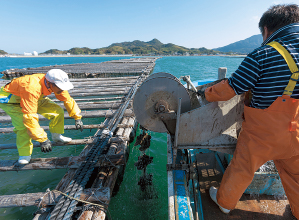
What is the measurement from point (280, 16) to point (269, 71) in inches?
24.8

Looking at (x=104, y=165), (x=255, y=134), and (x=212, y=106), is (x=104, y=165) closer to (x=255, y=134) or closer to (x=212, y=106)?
(x=212, y=106)

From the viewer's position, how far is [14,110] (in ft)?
10.6

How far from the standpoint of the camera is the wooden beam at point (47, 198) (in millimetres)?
2549

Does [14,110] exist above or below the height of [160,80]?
below

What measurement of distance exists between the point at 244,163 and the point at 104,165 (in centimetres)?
250

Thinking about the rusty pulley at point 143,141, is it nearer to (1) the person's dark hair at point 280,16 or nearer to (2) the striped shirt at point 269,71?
(2) the striped shirt at point 269,71

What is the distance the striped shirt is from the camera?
156 centimetres

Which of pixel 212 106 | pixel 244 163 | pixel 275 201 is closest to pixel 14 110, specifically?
pixel 212 106

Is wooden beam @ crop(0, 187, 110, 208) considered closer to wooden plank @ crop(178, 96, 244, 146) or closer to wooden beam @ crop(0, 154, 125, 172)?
wooden beam @ crop(0, 154, 125, 172)

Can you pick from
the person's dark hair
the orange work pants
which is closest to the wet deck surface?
the orange work pants

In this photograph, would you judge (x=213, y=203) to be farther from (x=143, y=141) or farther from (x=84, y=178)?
(x=84, y=178)

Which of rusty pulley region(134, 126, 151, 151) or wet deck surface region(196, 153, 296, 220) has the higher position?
rusty pulley region(134, 126, 151, 151)

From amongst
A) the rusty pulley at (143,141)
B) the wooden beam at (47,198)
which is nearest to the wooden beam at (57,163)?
the rusty pulley at (143,141)

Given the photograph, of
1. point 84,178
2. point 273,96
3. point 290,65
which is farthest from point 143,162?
point 290,65
